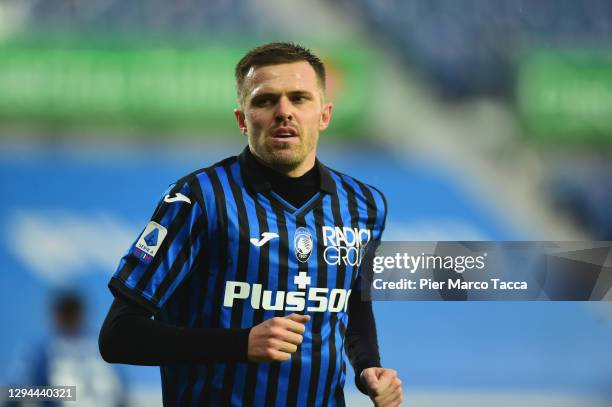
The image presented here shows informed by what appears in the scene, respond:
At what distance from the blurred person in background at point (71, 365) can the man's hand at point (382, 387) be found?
1.53 m

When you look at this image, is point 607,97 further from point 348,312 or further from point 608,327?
point 348,312

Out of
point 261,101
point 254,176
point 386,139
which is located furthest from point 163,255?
point 386,139

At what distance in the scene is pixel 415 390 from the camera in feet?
9.21

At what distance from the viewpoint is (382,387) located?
1.49 meters

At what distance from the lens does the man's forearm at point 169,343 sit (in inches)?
53.0

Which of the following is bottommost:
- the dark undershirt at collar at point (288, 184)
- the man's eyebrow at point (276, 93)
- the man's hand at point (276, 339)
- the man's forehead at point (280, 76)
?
the man's hand at point (276, 339)

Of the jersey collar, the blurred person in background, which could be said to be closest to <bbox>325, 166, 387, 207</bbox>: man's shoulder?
the jersey collar

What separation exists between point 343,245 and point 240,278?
256mm

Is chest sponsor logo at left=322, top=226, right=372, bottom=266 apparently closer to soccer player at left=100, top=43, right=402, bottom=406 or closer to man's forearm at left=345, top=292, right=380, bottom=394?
soccer player at left=100, top=43, right=402, bottom=406

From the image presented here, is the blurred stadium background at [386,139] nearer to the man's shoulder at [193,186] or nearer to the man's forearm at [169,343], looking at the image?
the man's shoulder at [193,186]

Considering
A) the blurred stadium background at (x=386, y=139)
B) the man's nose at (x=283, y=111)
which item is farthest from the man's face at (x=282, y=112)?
the blurred stadium background at (x=386, y=139)

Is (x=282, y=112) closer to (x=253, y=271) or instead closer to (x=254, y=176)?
(x=254, y=176)

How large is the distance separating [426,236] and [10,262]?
1542 mm

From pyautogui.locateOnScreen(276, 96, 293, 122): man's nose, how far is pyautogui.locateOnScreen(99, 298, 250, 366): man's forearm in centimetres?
42
